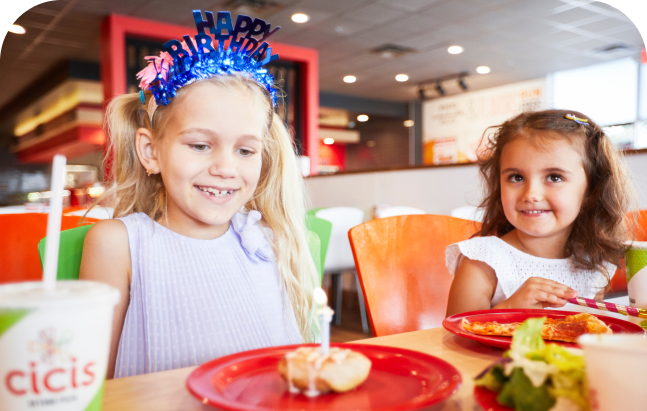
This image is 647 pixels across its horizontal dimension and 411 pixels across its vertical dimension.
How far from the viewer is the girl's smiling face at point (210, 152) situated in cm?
105

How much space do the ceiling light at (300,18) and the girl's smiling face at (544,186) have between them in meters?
5.08

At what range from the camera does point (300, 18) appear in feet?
19.8

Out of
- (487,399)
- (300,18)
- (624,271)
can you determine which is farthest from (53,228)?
(300,18)

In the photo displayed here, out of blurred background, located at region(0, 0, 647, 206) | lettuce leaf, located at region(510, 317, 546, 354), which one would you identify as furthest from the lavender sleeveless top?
blurred background, located at region(0, 0, 647, 206)

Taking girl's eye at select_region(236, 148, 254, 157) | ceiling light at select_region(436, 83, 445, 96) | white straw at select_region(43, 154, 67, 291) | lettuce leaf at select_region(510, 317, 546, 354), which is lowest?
lettuce leaf at select_region(510, 317, 546, 354)

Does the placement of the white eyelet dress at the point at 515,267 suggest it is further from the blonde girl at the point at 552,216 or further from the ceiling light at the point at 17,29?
the ceiling light at the point at 17,29

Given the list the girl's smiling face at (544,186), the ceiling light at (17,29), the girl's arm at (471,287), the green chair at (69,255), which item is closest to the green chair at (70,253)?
the green chair at (69,255)

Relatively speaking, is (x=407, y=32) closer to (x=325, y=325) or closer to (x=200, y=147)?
(x=200, y=147)

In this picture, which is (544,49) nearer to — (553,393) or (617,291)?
(617,291)

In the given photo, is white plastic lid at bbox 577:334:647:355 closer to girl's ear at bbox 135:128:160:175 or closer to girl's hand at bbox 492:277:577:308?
girl's hand at bbox 492:277:577:308

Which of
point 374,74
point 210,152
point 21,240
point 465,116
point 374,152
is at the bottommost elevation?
point 21,240

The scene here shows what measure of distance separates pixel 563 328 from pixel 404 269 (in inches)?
25.6

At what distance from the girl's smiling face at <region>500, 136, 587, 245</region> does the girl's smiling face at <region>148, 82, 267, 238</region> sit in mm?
668

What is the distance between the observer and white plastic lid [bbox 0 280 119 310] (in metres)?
0.35
